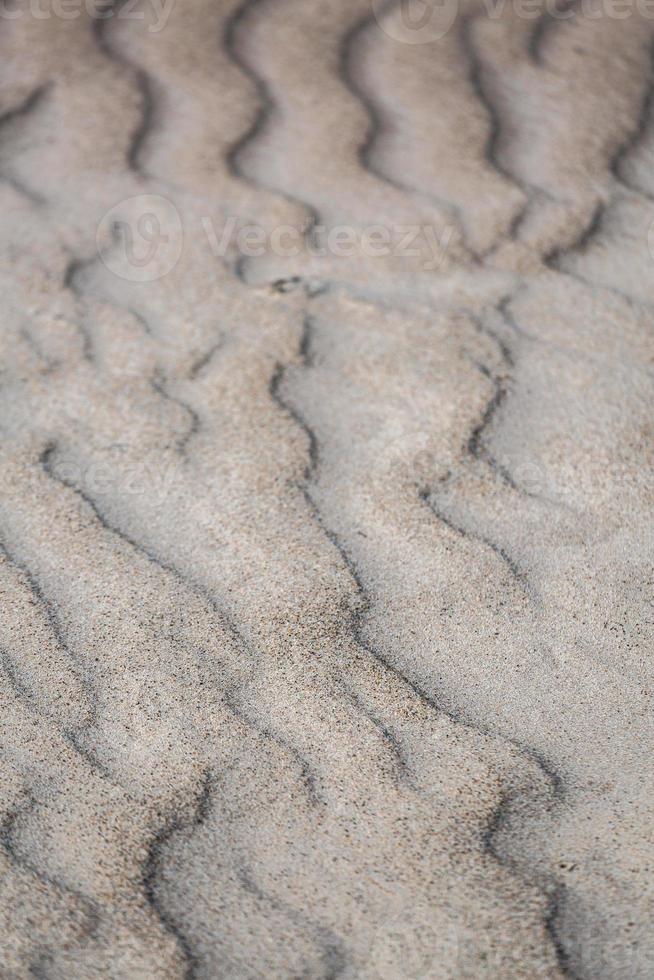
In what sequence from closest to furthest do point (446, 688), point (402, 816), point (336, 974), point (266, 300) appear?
point (336, 974)
point (402, 816)
point (446, 688)
point (266, 300)

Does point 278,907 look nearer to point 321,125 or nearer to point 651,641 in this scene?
point 651,641

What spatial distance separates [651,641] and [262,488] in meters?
0.65

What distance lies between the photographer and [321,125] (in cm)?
259

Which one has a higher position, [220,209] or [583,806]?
[583,806]

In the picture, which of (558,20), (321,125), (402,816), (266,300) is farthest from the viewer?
(558,20)

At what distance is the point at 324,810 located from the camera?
1.23 metres

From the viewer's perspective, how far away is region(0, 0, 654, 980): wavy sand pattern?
1.15 metres

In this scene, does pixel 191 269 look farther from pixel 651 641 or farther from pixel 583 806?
pixel 583 806

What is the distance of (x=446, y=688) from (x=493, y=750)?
12cm

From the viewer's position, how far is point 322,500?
168 centimetres

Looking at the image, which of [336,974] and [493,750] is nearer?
[336,974]

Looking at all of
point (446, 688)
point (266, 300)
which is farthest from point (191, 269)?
point (446, 688)

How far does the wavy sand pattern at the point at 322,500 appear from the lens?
115 cm

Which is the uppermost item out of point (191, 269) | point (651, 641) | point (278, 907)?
point (651, 641)
